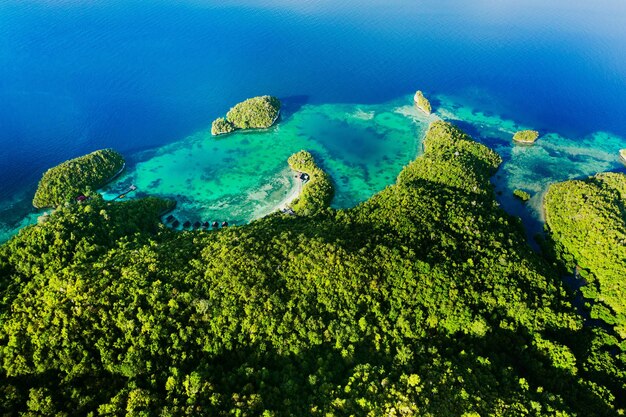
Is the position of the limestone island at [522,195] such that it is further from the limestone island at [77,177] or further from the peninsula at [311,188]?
the limestone island at [77,177]

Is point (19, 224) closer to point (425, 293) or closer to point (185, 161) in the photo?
point (185, 161)

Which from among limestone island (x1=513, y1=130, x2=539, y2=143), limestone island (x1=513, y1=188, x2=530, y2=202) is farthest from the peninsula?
limestone island (x1=513, y1=130, x2=539, y2=143)

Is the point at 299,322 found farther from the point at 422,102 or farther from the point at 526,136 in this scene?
the point at 422,102

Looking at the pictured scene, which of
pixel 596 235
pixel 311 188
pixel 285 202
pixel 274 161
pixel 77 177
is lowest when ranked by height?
pixel 596 235

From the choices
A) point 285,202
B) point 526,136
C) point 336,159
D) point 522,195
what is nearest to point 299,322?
point 285,202

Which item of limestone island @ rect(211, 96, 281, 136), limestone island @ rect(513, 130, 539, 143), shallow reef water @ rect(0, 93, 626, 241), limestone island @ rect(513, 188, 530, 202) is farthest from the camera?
limestone island @ rect(513, 130, 539, 143)

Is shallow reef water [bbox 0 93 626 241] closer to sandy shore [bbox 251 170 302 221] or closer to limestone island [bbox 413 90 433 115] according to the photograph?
sandy shore [bbox 251 170 302 221]
